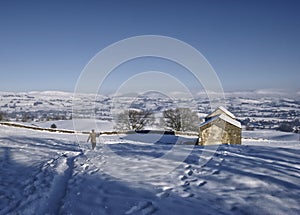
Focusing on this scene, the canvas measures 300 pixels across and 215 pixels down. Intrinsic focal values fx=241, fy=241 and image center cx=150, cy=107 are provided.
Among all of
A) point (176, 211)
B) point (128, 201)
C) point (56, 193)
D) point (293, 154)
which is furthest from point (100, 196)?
point (293, 154)

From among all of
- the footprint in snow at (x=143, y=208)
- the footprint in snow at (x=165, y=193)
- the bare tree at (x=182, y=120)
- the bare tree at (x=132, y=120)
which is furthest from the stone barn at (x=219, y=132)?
the bare tree at (x=132, y=120)

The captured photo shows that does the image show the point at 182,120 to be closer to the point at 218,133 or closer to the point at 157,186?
the point at 218,133

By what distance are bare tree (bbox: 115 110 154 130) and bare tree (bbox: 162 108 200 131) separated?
265 inches

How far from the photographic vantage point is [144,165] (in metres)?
12.1

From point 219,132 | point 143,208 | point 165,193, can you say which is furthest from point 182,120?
point 143,208

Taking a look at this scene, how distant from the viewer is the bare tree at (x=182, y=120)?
195 feet

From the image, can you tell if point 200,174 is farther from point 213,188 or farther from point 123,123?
point 123,123

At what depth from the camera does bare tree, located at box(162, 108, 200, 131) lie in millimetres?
59438

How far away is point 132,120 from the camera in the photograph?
2511 inches

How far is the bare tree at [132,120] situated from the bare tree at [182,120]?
22.1 feet

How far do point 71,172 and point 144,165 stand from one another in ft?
11.9

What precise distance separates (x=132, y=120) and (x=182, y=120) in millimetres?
13290

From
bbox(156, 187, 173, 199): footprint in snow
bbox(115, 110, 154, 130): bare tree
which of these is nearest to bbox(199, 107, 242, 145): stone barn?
bbox(156, 187, 173, 199): footprint in snow

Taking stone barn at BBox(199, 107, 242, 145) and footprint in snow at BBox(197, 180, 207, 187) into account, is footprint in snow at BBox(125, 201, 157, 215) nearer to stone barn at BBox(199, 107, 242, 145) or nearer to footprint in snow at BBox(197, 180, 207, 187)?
footprint in snow at BBox(197, 180, 207, 187)
